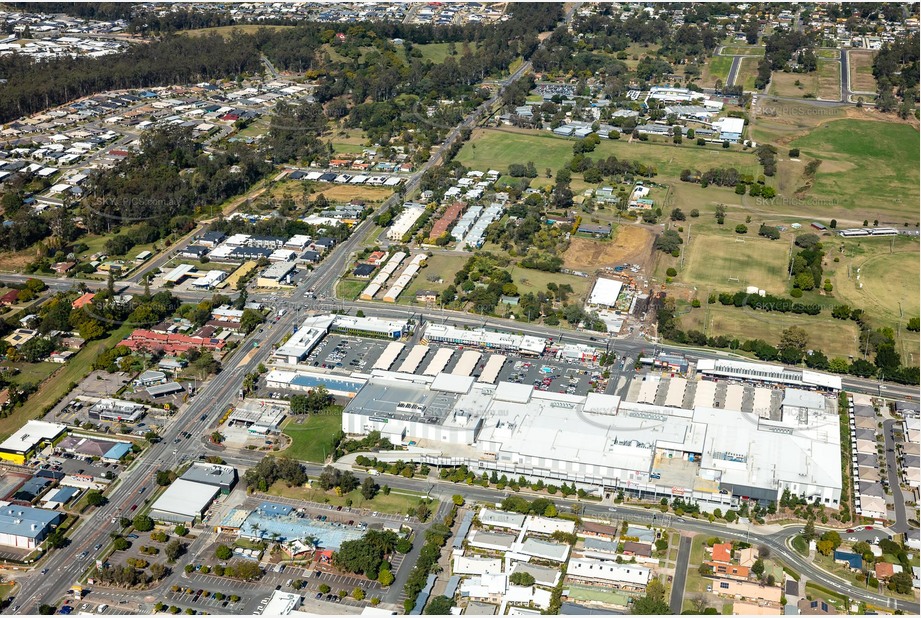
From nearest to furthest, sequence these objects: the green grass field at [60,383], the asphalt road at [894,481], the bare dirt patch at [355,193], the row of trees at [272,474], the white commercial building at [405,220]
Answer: the asphalt road at [894,481]
the row of trees at [272,474]
the green grass field at [60,383]
the white commercial building at [405,220]
the bare dirt patch at [355,193]

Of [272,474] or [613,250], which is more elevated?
[613,250]

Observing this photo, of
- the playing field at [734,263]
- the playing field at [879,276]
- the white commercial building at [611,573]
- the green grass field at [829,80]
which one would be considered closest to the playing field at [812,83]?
the green grass field at [829,80]

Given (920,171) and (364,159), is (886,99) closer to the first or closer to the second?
(920,171)

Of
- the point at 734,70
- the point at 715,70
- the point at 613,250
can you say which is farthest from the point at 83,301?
the point at 734,70

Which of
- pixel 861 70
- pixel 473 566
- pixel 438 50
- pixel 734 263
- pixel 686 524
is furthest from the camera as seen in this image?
pixel 438 50

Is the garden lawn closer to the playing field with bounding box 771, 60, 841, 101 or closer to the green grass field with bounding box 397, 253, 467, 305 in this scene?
the green grass field with bounding box 397, 253, 467, 305

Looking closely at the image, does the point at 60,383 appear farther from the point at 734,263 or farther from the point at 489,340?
the point at 734,263

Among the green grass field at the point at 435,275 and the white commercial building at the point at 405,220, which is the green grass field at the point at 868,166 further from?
the white commercial building at the point at 405,220
